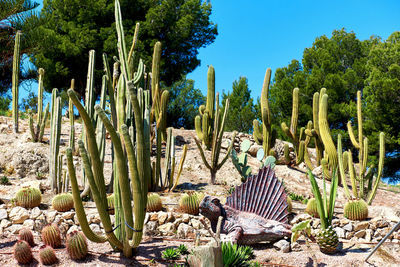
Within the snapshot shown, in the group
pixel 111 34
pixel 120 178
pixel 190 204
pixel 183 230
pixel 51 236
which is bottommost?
pixel 183 230

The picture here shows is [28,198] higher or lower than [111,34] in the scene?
lower

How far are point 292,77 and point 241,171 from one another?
13.2 meters

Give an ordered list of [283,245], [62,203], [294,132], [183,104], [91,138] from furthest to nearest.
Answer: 1. [183,104]
2. [294,132]
3. [62,203]
4. [283,245]
5. [91,138]

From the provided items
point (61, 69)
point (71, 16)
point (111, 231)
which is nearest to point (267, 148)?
point (111, 231)

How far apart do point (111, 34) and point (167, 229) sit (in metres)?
11.8

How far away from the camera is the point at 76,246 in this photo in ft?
13.2

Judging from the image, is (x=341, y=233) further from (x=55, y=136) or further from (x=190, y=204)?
(x=55, y=136)

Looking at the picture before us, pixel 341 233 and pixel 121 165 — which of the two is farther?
pixel 341 233

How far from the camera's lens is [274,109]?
18484 mm

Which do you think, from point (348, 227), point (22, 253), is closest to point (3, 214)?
point (22, 253)

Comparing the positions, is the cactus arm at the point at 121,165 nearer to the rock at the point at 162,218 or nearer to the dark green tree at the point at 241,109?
the rock at the point at 162,218

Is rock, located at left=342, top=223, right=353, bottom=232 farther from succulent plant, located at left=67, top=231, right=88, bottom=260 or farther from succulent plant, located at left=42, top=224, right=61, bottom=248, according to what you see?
succulent plant, located at left=42, top=224, right=61, bottom=248

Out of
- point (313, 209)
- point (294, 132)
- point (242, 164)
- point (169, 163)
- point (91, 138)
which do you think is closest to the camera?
point (91, 138)

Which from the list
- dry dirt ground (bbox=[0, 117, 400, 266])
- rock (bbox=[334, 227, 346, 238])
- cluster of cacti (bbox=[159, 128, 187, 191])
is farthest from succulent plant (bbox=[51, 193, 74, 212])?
rock (bbox=[334, 227, 346, 238])
